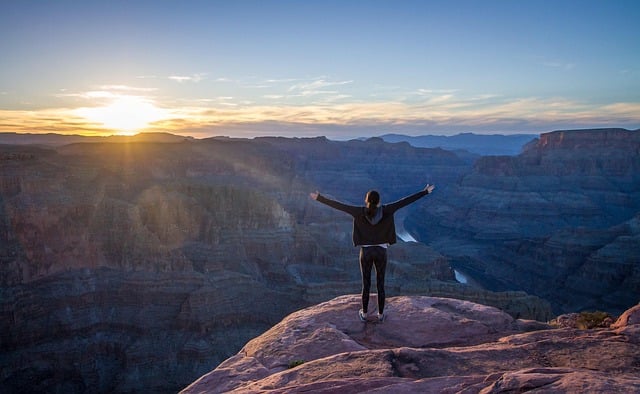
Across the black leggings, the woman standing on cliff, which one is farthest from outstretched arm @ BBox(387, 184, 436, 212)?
the black leggings

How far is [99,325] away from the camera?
31750 millimetres

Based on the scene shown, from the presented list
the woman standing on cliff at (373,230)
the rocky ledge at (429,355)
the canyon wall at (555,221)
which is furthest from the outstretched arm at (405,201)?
the canyon wall at (555,221)

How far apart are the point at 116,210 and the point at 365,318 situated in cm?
3578

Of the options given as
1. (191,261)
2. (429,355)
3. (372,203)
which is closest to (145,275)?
(191,261)

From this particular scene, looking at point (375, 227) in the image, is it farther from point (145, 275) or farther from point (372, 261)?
point (145, 275)

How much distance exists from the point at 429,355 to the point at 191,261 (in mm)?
34305

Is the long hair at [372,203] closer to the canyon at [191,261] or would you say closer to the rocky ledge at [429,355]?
the rocky ledge at [429,355]

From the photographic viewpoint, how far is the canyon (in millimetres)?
30000

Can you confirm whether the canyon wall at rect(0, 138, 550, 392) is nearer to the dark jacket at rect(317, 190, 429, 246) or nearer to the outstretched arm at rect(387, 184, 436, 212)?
the dark jacket at rect(317, 190, 429, 246)

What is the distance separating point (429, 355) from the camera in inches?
233

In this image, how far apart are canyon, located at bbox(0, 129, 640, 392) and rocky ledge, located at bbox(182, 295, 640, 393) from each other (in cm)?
1252

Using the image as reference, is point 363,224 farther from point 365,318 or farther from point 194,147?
point 194,147

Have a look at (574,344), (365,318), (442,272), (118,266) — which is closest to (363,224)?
(365,318)

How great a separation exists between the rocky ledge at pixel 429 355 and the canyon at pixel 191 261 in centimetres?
1252
